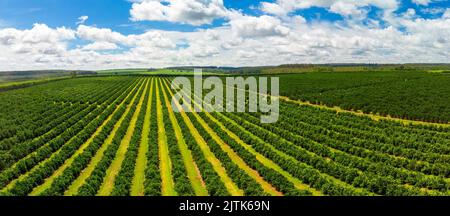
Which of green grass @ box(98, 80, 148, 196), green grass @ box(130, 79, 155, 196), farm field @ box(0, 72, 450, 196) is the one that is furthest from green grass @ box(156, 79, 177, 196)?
green grass @ box(98, 80, 148, 196)

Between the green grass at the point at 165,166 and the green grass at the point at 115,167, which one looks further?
the green grass at the point at 115,167

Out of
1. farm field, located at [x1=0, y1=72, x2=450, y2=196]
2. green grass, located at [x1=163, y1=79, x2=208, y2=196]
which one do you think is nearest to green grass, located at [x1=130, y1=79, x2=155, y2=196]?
farm field, located at [x1=0, y1=72, x2=450, y2=196]

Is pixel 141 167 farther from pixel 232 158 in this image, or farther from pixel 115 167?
pixel 232 158

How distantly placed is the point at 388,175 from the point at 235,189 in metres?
12.6

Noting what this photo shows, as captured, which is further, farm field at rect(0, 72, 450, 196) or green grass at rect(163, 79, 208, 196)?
green grass at rect(163, 79, 208, 196)

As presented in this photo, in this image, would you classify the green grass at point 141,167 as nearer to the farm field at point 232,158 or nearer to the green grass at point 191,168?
the farm field at point 232,158

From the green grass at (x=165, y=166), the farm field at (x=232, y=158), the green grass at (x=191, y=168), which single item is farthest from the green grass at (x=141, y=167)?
the green grass at (x=191, y=168)

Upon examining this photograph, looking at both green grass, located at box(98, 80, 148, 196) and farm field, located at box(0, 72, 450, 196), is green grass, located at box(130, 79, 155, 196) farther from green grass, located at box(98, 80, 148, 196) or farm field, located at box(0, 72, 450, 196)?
green grass, located at box(98, 80, 148, 196)

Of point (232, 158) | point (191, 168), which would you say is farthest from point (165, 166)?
point (232, 158)

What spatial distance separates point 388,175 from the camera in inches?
1144

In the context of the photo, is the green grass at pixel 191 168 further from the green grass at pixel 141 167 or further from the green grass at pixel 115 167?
the green grass at pixel 115 167

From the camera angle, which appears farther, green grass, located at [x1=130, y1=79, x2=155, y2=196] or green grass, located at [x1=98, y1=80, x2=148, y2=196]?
green grass, located at [x1=98, y1=80, x2=148, y2=196]

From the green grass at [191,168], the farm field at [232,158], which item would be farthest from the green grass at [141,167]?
the green grass at [191,168]
